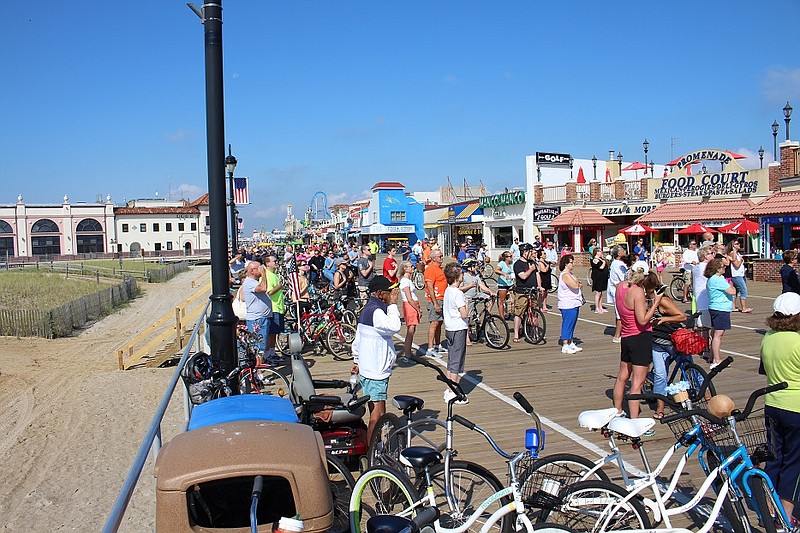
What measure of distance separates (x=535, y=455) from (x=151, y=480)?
5.62 metres

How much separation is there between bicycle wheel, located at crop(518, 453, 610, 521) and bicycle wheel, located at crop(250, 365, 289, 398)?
340cm

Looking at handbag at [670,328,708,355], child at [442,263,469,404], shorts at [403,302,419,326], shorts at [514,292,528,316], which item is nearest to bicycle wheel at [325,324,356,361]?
shorts at [403,302,419,326]

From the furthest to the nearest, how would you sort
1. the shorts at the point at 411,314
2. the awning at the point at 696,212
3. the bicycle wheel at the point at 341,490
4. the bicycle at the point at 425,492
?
the awning at the point at 696,212
the shorts at the point at 411,314
the bicycle wheel at the point at 341,490
the bicycle at the point at 425,492

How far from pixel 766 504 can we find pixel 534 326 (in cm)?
892

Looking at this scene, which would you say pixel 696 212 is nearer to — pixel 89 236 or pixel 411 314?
pixel 411 314

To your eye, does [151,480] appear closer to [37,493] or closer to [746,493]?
[37,493]

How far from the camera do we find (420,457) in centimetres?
407

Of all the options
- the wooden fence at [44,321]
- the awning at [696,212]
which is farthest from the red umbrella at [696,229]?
the wooden fence at [44,321]

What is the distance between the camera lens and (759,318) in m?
15.0

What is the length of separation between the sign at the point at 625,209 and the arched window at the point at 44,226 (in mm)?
90203

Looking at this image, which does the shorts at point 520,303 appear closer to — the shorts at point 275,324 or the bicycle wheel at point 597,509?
the shorts at point 275,324

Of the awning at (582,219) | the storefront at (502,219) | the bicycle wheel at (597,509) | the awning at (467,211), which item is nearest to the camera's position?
the bicycle wheel at (597,509)

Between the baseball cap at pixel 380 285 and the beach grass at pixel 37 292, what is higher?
the baseball cap at pixel 380 285

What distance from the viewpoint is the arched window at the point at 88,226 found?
103938 mm
